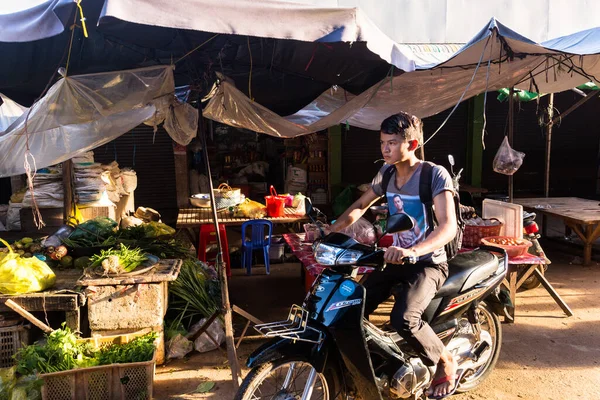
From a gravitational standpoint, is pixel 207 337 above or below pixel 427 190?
below

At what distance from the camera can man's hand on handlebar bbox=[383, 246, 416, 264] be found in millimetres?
Result: 2383

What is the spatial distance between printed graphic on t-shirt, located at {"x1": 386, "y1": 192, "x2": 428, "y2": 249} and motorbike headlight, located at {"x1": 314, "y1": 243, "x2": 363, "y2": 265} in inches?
18.5

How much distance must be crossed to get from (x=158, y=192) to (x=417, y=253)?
789cm

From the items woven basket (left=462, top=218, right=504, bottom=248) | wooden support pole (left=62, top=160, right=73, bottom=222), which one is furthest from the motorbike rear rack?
wooden support pole (left=62, top=160, right=73, bottom=222)

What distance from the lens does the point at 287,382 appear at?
2.56m

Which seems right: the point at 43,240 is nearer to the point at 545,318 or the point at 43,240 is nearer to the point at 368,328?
the point at 368,328

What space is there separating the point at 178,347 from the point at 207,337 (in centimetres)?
26

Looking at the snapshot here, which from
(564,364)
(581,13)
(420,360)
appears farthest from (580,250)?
(581,13)

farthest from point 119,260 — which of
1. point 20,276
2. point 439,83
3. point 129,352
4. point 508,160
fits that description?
point 508,160

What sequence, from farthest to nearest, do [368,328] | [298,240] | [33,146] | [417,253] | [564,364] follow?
1. [298,240]
2. [33,146]
3. [564,364]
4. [368,328]
5. [417,253]

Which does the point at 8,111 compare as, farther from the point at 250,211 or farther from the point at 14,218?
the point at 250,211

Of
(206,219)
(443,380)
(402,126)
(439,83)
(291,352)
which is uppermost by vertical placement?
(439,83)

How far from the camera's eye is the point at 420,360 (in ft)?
9.54

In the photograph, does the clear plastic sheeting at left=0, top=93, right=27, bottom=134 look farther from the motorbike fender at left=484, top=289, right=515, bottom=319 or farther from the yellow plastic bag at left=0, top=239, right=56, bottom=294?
the motorbike fender at left=484, top=289, right=515, bottom=319
